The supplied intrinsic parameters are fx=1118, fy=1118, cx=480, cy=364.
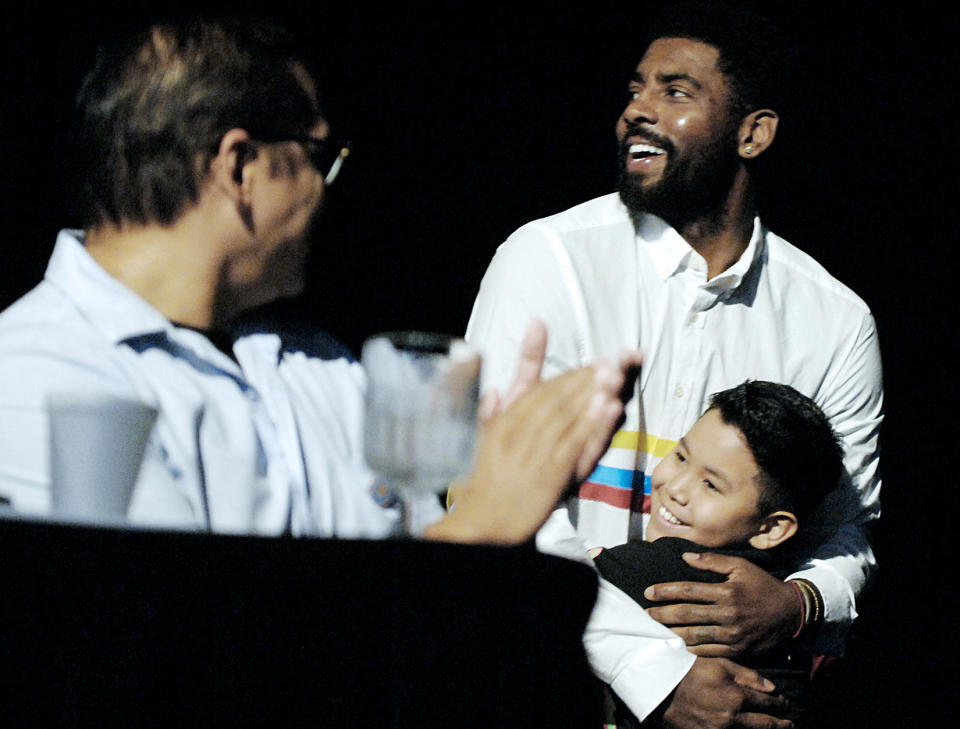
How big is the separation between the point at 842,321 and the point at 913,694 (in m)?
1.58

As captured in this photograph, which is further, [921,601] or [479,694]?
[921,601]


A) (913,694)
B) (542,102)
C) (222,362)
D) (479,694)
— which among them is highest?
(542,102)

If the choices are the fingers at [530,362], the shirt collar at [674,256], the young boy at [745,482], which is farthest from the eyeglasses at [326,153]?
the shirt collar at [674,256]

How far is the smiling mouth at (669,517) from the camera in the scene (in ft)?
7.83

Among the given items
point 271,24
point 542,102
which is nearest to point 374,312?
point 542,102

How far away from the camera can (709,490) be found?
7.86 ft

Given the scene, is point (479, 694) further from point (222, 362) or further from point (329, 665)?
point (222, 362)

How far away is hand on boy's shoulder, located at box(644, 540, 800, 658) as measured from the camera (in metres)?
2.23

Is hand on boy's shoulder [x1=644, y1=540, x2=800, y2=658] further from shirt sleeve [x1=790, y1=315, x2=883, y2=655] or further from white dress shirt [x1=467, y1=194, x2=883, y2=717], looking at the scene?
shirt sleeve [x1=790, y1=315, x2=883, y2=655]

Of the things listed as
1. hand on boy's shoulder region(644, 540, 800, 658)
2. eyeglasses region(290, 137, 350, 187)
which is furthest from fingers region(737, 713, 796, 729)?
eyeglasses region(290, 137, 350, 187)

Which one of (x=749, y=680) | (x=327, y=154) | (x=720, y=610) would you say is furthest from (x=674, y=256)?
(x=327, y=154)

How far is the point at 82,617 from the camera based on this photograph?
1139 millimetres

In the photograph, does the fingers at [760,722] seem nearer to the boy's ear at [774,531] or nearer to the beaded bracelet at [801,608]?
the beaded bracelet at [801,608]

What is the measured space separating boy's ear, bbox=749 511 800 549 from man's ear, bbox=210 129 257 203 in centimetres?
146
